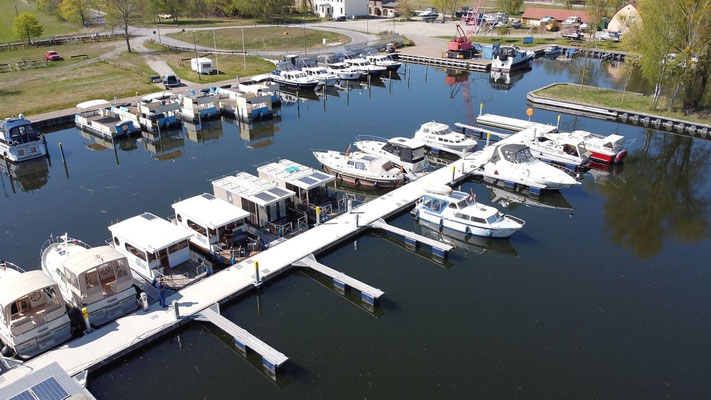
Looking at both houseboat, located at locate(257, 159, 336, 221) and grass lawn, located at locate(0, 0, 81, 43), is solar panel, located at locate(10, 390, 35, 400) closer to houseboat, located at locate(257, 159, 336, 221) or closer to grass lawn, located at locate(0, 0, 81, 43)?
houseboat, located at locate(257, 159, 336, 221)

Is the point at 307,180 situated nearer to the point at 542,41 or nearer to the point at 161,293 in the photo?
the point at 161,293

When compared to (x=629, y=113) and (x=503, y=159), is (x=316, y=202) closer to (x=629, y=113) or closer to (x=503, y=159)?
(x=503, y=159)

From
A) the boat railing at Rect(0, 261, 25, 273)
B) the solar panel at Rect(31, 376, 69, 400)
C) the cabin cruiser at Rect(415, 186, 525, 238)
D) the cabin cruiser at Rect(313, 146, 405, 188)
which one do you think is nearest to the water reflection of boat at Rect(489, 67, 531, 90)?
the cabin cruiser at Rect(313, 146, 405, 188)

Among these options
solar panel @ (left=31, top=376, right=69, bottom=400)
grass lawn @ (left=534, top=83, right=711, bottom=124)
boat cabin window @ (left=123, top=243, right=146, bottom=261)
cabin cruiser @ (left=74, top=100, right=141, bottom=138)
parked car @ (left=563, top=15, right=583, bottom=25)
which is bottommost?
solar panel @ (left=31, top=376, right=69, bottom=400)

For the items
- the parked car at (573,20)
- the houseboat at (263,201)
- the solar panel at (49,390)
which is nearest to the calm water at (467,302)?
the solar panel at (49,390)

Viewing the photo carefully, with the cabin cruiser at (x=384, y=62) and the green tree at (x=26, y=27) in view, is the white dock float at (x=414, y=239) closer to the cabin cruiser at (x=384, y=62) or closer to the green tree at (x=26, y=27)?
the cabin cruiser at (x=384, y=62)

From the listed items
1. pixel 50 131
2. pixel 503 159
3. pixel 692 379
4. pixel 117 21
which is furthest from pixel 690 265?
pixel 117 21
